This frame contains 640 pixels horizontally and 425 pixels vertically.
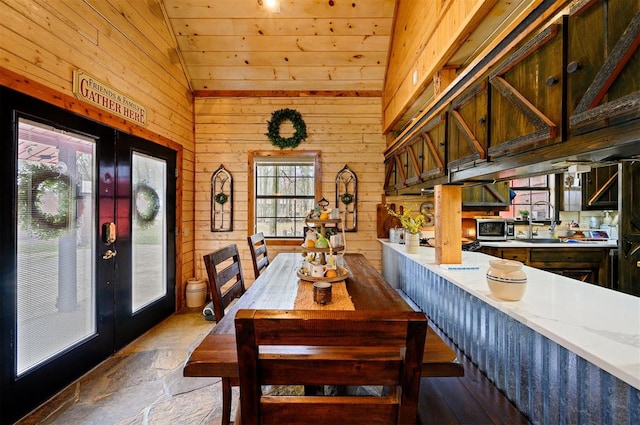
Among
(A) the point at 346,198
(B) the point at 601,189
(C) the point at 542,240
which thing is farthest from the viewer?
(A) the point at 346,198

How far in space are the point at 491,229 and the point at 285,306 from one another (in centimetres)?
320

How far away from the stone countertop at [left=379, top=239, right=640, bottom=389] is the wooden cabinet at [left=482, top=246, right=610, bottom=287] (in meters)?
1.99

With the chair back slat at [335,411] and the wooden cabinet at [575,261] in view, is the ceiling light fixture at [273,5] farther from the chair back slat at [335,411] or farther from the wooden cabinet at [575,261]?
the wooden cabinet at [575,261]

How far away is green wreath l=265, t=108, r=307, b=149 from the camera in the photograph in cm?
420

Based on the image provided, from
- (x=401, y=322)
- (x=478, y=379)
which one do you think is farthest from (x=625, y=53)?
(x=478, y=379)

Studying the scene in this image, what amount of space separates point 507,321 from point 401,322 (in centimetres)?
94

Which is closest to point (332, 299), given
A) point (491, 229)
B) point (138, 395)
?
point (138, 395)

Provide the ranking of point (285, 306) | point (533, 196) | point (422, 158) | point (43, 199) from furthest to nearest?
point (533, 196) → point (422, 158) → point (43, 199) → point (285, 306)

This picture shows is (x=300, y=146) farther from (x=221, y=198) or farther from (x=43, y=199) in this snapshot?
(x=43, y=199)

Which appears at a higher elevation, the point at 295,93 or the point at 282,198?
the point at 295,93

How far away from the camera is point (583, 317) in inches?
42.0

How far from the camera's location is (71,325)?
232 cm

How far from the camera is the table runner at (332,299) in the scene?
5.17 ft

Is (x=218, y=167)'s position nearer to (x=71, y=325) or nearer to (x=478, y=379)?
(x=71, y=325)
